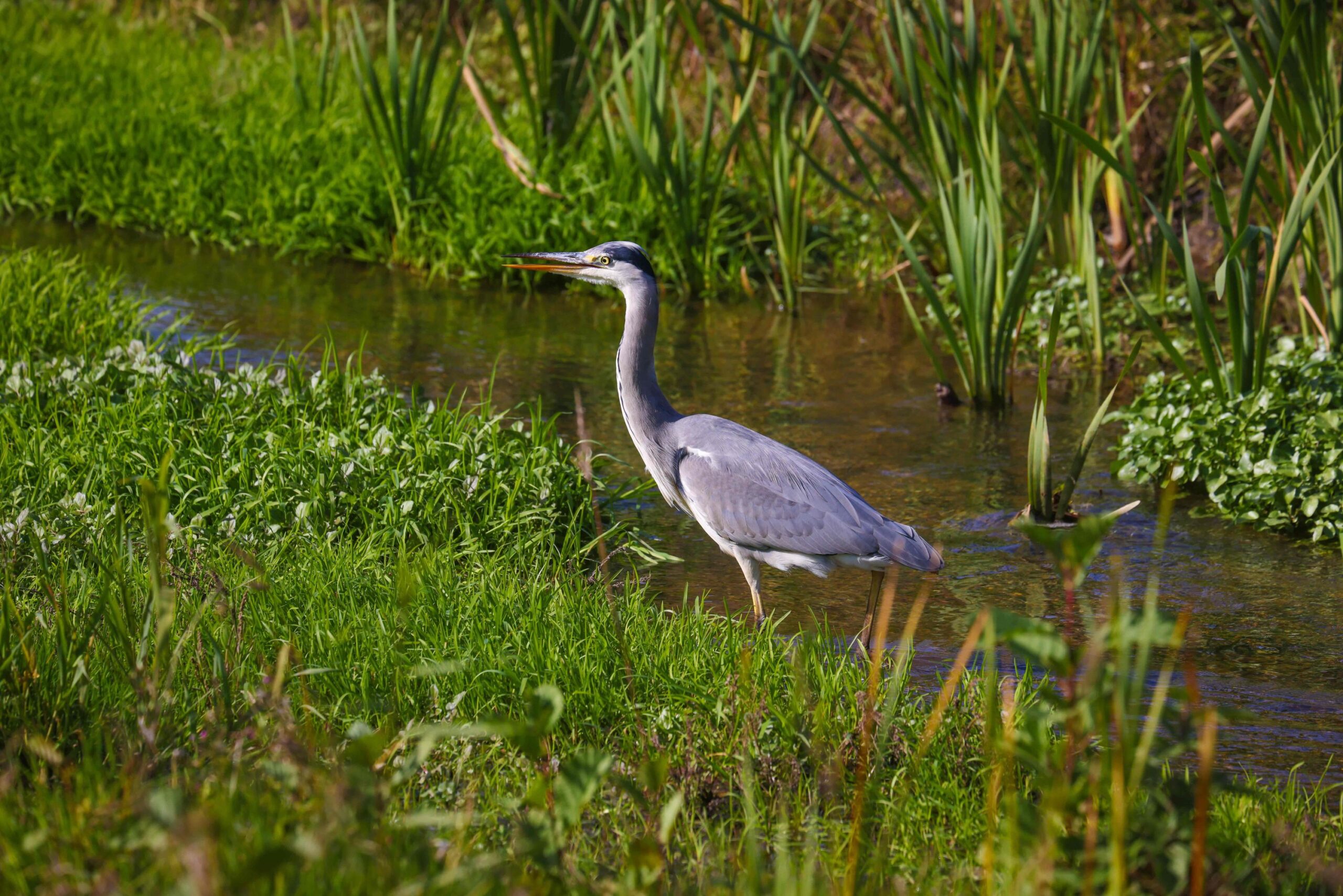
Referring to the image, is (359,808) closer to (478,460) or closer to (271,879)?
(271,879)

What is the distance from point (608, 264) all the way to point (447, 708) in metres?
2.12

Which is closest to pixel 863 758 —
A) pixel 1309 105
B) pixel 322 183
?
pixel 1309 105

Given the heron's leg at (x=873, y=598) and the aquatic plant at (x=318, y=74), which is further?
the aquatic plant at (x=318, y=74)

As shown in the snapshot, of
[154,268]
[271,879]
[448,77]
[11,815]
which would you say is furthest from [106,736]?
[448,77]

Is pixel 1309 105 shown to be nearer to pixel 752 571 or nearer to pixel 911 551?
pixel 911 551

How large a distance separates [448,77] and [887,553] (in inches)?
311

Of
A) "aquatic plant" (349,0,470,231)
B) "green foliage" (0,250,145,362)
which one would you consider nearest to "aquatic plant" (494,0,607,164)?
"aquatic plant" (349,0,470,231)

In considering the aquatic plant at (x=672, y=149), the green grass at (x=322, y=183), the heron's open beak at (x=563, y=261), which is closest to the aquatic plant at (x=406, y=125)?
the green grass at (x=322, y=183)

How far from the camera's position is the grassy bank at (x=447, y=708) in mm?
2078

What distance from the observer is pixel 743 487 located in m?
4.24

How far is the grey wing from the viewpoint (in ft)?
13.5

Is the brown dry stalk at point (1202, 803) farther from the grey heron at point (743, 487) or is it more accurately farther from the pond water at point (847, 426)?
the grey heron at point (743, 487)

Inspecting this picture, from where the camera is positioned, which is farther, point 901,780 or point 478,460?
point 478,460

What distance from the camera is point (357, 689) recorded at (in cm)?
320
